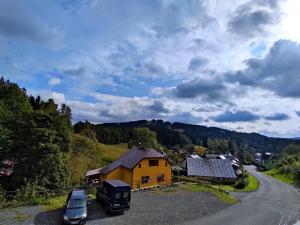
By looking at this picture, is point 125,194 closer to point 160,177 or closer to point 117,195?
point 117,195

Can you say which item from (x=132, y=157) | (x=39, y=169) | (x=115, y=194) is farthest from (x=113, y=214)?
(x=132, y=157)

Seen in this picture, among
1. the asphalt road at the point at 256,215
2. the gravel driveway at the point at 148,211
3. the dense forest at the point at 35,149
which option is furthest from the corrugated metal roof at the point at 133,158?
the asphalt road at the point at 256,215

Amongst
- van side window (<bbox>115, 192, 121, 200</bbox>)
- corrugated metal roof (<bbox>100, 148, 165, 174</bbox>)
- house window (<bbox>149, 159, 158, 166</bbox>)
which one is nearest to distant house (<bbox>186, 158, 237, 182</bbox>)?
house window (<bbox>149, 159, 158, 166</bbox>)

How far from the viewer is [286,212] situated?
33781mm

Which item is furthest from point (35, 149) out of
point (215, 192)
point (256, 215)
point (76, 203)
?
point (256, 215)

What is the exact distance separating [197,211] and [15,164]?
2047cm

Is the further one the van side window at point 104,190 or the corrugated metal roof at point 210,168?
the corrugated metal roof at point 210,168

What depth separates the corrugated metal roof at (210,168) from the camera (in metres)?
65.9

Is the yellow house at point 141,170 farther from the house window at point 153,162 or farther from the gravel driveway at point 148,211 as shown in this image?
the gravel driveway at point 148,211

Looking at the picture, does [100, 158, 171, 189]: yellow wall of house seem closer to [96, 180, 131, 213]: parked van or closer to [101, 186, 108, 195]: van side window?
[101, 186, 108, 195]: van side window

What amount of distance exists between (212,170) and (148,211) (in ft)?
135

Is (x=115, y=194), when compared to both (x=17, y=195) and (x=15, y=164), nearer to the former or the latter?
(x=17, y=195)

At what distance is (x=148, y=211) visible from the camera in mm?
28250

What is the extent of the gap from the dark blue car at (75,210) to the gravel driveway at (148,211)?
104cm
